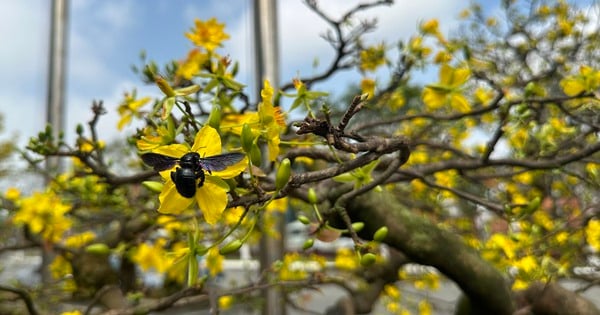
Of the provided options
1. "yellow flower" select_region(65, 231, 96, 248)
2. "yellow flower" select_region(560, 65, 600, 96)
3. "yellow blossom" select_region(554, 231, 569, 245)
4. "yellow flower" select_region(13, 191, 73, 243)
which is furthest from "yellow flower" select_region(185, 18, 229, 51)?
"yellow flower" select_region(65, 231, 96, 248)

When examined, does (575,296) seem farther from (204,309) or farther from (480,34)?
(480,34)

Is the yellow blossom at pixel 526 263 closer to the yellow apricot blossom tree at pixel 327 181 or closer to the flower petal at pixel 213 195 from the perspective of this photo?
the yellow apricot blossom tree at pixel 327 181

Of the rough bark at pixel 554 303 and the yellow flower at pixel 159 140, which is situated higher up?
the yellow flower at pixel 159 140

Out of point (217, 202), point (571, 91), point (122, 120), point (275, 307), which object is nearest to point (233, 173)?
point (217, 202)

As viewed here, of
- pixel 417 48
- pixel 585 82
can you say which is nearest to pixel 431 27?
pixel 417 48

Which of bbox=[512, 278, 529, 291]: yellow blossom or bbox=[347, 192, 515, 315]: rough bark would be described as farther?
bbox=[512, 278, 529, 291]: yellow blossom

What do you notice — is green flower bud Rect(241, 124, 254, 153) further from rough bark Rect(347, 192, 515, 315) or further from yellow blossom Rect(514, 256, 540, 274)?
yellow blossom Rect(514, 256, 540, 274)

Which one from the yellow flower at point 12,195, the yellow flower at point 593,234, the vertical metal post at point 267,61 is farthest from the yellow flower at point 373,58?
the yellow flower at point 12,195
